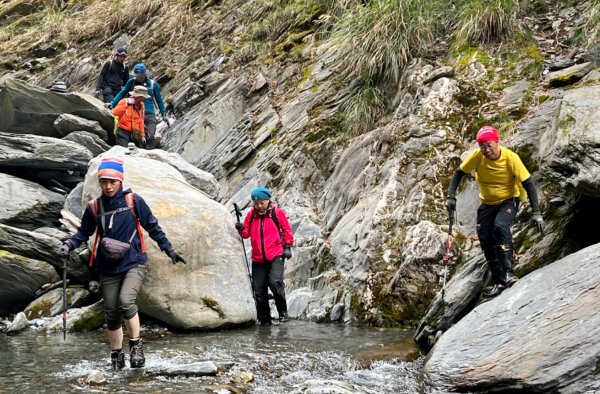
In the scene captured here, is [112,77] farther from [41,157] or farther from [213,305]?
[213,305]

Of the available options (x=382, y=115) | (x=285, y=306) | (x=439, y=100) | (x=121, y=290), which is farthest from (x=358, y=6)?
(x=121, y=290)

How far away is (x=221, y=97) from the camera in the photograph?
18062mm

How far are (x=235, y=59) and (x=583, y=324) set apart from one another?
15100mm

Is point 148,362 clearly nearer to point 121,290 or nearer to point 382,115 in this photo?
point 121,290

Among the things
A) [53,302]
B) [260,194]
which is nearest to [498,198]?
[260,194]

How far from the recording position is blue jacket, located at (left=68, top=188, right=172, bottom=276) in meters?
7.59

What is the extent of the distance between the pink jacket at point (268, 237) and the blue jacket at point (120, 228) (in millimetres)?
2836

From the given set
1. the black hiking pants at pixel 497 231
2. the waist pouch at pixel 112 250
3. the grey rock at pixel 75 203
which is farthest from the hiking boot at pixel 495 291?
the grey rock at pixel 75 203

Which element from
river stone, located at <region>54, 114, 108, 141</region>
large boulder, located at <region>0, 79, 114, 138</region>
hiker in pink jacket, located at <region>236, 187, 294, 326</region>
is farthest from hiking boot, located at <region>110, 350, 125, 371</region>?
large boulder, located at <region>0, 79, 114, 138</region>

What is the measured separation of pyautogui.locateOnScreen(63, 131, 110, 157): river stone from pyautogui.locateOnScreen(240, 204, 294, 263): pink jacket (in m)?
7.75

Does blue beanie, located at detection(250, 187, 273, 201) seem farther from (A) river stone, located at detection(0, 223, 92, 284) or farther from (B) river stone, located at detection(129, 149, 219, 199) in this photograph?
(A) river stone, located at detection(0, 223, 92, 284)

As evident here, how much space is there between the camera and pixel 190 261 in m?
10.3

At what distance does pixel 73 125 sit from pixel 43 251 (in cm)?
653

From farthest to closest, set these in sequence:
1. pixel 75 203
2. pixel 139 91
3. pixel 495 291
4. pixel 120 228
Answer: pixel 139 91 < pixel 75 203 < pixel 495 291 < pixel 120 228
